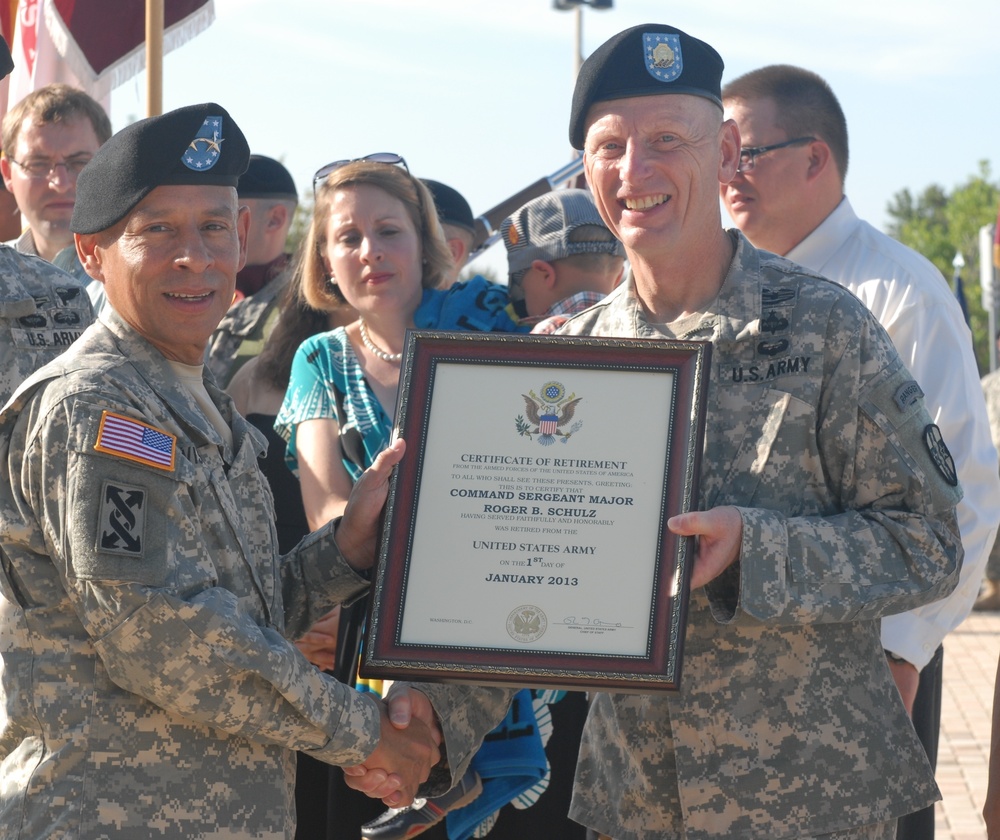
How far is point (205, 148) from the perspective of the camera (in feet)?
9.46

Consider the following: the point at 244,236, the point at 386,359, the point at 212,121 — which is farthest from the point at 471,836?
the point at 212,121

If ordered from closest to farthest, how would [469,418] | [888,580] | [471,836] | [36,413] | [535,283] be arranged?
[36,413], [888,580], [469,418], [471,836], [535,283]

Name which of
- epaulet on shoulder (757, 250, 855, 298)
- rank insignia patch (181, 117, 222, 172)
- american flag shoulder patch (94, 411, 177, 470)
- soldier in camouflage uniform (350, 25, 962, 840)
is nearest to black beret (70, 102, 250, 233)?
rank insignia patch (181, 117, 222, 172)

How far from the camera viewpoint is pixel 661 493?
290 centimetres

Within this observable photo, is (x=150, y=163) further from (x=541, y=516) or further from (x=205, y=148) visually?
(x=541, y=516)

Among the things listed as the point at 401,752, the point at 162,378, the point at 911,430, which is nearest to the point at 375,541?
the point at 401,752

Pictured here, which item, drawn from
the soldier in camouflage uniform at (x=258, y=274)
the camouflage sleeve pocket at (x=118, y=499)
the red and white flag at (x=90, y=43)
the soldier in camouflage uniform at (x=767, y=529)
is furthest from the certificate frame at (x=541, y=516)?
the red and white flag at (x=90, y=43)

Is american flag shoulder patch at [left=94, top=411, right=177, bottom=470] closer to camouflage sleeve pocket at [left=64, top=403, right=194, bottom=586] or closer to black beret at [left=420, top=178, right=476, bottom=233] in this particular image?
camouflage sleeve pocket at [left=64, top=403, right=194, bottom=586]

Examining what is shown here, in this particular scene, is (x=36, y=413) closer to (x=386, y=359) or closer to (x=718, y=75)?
(x=718, y=75)

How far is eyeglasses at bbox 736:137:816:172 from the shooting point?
462 cm

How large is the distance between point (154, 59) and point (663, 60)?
2743mm

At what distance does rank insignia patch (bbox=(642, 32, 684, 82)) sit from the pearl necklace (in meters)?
1.73

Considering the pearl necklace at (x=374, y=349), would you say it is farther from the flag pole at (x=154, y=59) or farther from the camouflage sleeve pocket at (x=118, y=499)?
the camouflage sleeve pocket at (x=118, y=499)

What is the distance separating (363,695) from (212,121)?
128 centimetres
